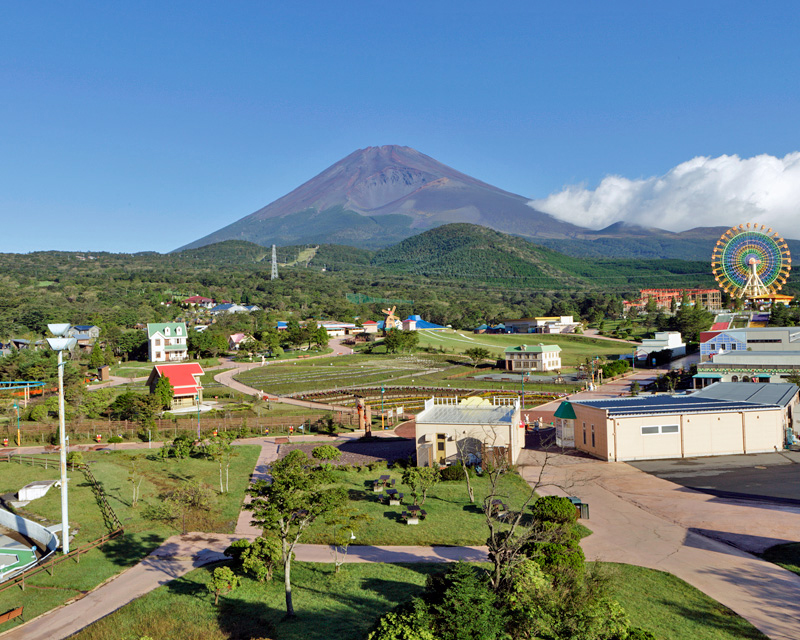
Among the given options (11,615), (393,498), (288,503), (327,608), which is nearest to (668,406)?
(393,498)

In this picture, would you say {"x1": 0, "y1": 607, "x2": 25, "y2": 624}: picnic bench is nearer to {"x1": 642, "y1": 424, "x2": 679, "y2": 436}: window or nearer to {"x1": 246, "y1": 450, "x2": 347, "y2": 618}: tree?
{"x1": 246, "y1": 450, "x2": 347, "y2": 618}: tree

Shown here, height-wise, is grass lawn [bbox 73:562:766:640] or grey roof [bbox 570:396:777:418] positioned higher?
grey roof [bbox 570:396:777:418]

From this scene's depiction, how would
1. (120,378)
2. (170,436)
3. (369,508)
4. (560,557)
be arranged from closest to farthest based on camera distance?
(560,557), (369,508), (170,436), (120,378)

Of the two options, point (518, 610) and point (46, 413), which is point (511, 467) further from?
point (46, 413)

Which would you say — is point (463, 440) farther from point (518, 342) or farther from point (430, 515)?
point (518, 342)

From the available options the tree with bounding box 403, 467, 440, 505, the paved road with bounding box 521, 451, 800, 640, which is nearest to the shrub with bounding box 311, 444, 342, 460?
the tree with bounding box 403, 467, 440, 505

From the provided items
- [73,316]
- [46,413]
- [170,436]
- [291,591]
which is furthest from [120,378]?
[291,591]
